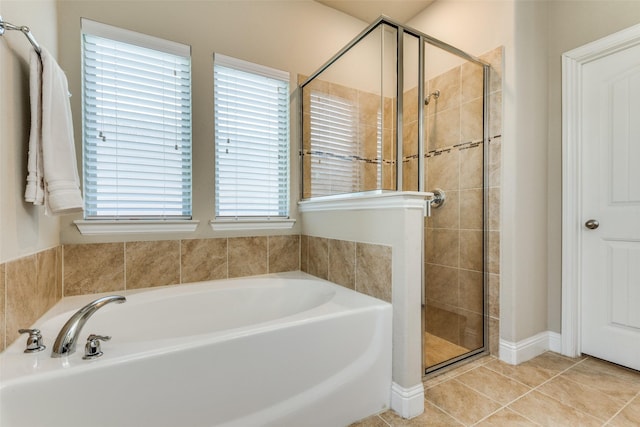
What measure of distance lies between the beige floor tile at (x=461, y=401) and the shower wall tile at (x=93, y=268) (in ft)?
6.21

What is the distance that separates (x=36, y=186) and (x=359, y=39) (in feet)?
6.08

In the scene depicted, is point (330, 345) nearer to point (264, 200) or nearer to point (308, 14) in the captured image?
point (264, 200)

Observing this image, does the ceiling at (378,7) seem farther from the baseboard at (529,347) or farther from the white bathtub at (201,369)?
the baseboard at (529,347)

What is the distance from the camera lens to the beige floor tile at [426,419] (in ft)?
4.51

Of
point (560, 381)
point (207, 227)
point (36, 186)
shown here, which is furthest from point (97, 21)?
point (560, 381)

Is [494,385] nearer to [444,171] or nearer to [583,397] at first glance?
[583,397]

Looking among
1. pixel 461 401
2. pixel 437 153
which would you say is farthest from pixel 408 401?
pixel 437 153

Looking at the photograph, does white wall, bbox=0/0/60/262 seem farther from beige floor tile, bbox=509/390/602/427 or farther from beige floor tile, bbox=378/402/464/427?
beige floor tile, bbox=509/390/602/427

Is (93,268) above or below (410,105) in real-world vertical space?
below

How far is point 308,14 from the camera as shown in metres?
2.44

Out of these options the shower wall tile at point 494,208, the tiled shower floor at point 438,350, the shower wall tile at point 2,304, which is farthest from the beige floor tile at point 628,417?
the shower wall tile at point 2,304

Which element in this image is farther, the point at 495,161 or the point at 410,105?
the point at 495,161

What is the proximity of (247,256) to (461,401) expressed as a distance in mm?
1554

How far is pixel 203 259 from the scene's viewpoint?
6.77 feet
